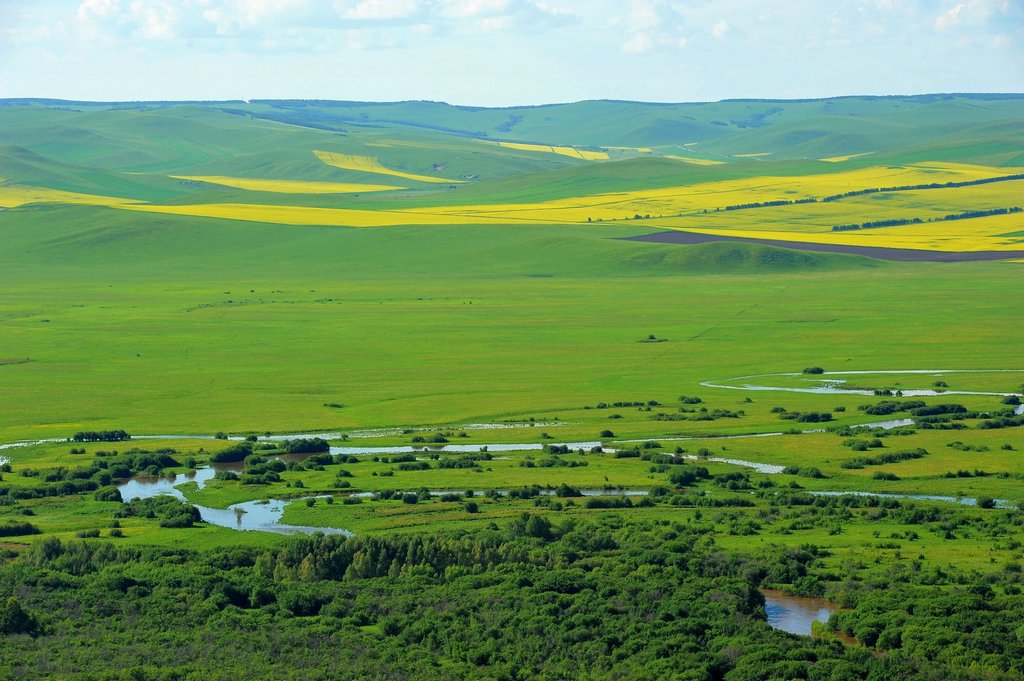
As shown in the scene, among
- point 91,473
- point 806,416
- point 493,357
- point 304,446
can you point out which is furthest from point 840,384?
point 91,473

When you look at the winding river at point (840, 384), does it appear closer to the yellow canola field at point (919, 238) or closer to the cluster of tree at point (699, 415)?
the cluster of tree at point (699, 415)

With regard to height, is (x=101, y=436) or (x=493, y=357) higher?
(x=101, y=436)

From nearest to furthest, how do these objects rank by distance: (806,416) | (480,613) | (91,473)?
(480,613) < (91,473) < (806,416)

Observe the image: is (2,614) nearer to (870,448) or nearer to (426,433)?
(426,433)

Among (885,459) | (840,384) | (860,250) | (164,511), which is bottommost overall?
(860,250)

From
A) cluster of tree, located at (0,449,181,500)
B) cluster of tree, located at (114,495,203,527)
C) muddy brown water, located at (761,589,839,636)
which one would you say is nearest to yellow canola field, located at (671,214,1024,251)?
cluster of tree, located at (0,449,181,500)

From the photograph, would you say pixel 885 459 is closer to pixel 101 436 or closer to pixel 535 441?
pixel 535 441

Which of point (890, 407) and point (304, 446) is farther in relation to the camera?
point (890, 407)

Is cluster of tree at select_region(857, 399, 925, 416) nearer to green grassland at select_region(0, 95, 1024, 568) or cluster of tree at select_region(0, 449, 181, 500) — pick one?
green grassland at select_region(0, 95, 1024, 568)
